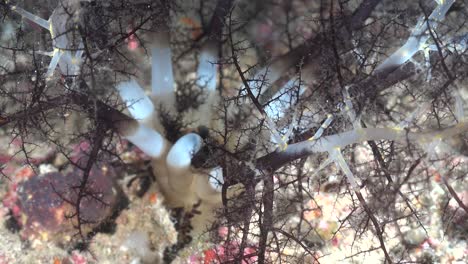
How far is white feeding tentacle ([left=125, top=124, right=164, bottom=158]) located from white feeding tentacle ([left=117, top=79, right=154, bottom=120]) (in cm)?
22

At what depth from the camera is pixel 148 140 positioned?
336 cm

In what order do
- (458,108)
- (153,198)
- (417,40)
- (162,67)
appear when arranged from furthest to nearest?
(153,198) → (162,67) → (417,40) → (458,108)

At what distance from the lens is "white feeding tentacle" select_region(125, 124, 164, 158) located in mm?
3266

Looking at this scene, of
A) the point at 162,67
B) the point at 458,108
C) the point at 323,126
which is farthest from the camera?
the point at 162,67

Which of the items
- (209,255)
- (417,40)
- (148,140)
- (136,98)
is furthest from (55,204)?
(417,40)

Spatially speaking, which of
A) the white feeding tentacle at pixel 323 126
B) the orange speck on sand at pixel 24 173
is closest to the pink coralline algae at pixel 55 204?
the orange speck on sand at pixel 24 173

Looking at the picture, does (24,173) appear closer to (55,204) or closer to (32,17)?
(55,204)

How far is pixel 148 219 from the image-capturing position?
3740 mm

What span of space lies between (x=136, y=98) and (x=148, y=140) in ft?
1.22

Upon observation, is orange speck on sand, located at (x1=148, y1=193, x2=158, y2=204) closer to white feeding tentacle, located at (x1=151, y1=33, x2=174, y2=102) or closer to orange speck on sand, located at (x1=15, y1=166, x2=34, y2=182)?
white feeding tentacle, located at (x1=151, y1=33, x2=174, y2=102)

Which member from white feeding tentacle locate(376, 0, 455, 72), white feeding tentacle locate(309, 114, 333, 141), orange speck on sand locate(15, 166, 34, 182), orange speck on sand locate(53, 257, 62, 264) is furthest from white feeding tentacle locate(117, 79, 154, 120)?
white feeding tentacle locate(376, 0, 455, 72)

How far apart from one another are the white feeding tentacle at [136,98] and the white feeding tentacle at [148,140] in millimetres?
225

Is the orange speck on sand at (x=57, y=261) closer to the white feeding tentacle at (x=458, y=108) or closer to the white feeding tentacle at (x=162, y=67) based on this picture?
the white feeding tentacle at (x=162, y=67)

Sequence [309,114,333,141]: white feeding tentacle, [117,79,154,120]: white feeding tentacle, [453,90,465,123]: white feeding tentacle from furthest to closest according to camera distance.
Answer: [117,79,154,120]: white feeding tentacle, [309,114,333,141]: white feeding tentacle, [453,90,465,123]: white feeding tentacle
